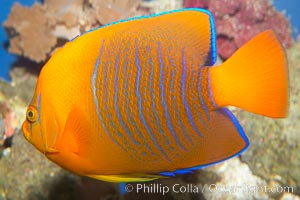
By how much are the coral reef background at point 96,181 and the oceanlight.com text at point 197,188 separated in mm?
17

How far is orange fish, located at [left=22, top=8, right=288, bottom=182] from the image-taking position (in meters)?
1.02

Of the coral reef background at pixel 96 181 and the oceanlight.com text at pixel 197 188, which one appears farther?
the coral reef background at pixel 96 181

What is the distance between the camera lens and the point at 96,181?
7.13 ft

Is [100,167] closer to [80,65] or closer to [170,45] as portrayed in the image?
[80,65]

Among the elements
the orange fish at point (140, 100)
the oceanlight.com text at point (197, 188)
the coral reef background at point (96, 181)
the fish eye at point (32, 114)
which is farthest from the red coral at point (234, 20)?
the fish eye at point (32, 114)

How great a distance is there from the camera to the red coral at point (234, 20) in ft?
10.2

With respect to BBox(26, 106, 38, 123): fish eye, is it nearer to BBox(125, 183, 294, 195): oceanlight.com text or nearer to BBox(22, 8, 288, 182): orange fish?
BBox(22, 8, 288, 182): orange fish

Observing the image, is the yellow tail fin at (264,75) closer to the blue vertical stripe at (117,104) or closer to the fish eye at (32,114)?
the blue vertical stripe at (117,104)

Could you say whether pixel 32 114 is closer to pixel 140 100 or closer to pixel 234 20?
pixel 140 100

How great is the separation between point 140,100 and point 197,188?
1.38m

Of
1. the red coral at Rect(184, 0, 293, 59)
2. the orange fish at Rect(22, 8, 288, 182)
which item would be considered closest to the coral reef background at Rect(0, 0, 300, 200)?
the red coral at Rect(184, 0, 293, 59)

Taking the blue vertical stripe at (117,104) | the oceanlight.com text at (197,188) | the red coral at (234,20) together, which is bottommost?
the oceanlight.com text at (197,188)

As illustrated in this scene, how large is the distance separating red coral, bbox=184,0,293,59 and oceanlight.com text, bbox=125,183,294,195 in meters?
1.35

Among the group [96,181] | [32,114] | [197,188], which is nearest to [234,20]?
[197,188]
